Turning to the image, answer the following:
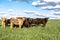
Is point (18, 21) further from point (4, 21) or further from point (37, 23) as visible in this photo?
point (37, 23)

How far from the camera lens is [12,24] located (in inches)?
634

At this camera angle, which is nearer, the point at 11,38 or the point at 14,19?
the point at 11,38

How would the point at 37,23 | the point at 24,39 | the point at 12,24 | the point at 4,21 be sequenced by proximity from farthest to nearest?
1. the point at 37,23
2. the point at 4,21
3. the point at 12,24
4. the point at 24,39

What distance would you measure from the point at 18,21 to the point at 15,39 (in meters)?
8.52

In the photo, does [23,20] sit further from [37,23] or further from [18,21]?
[37,23]

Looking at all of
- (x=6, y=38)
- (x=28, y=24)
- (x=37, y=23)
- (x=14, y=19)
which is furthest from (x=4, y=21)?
(x=6, y=38)

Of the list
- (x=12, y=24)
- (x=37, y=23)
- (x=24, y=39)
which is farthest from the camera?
(x=37, y=23)

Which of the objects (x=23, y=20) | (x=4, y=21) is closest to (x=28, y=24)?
(x=23, y=20)

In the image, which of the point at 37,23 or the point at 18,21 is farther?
the point at 37,23

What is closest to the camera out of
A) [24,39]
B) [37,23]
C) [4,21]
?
[24,39]

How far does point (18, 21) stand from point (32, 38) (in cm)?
841

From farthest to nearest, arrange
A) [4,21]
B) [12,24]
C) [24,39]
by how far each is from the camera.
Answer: [4,21], [12,24], [24,39]

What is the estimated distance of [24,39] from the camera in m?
7.86

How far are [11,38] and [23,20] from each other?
28.7 ft
